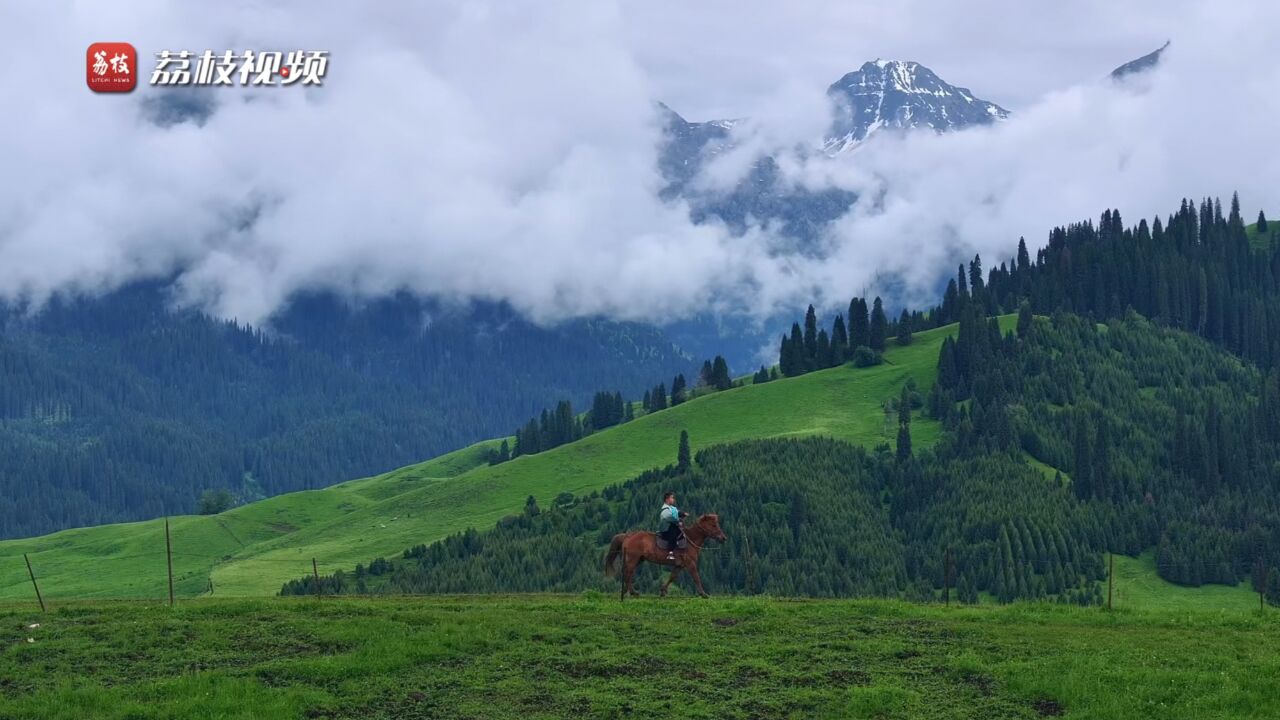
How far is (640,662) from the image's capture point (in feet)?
166

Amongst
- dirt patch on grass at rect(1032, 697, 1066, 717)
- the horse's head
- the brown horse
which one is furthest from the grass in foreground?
the horse's head

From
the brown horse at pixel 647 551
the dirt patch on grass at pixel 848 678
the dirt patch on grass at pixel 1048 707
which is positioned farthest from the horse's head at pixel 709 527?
the dirt patch on grass at pixel 1048 707

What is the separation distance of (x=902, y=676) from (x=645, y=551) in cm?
2575

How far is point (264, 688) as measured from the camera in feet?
153

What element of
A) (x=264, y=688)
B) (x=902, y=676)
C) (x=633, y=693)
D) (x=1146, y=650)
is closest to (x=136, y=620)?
(x=264, y=688)

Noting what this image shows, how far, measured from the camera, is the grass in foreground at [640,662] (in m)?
44.5

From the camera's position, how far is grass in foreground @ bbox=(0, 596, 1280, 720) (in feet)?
146

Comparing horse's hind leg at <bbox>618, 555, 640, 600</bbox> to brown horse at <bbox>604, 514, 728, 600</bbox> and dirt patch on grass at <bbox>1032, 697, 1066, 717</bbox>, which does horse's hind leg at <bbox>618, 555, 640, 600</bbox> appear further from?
dirt patch on grass at <bbox>1032, 697, 1066, 717</bbox>

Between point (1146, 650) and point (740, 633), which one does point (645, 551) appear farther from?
point (1146, 650)

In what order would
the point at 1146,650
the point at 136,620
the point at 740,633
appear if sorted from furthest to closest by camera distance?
1. the point at 136,620
2. the point at 740,633
3. the point at 1146,650

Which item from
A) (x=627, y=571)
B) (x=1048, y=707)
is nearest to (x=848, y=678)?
(x=1048, y=707)

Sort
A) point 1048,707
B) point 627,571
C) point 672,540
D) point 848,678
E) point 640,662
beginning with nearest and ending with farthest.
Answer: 1. point 1048,707
2. point 848,678
3. point 640,662
4. point 627,571
5. point 672,540

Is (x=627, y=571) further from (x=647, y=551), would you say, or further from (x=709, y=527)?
(x=709, y=527)

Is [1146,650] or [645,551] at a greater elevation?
[645,551]
